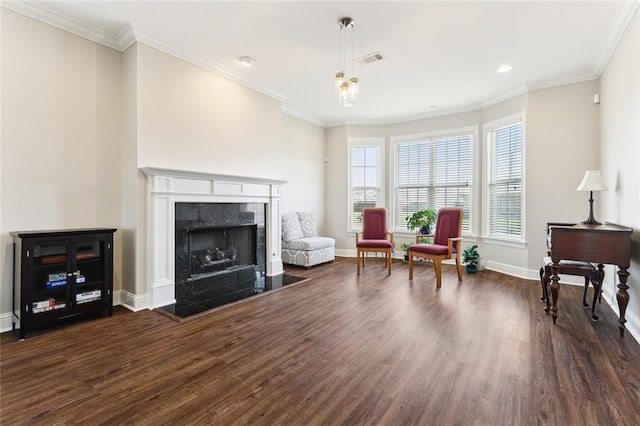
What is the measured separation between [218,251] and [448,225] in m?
3.48

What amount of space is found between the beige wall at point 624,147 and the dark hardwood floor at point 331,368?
551 millimetres

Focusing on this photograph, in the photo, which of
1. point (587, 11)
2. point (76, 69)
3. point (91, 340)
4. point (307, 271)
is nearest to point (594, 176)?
point (587, 11)

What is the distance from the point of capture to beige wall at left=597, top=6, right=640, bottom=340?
271 cm

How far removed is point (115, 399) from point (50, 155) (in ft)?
8.21

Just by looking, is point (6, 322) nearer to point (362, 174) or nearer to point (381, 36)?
point (381, 36)

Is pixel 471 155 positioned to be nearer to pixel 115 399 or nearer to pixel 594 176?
pixel 594 176

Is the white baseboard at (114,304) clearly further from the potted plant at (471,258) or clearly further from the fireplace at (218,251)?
the potted plant at (471,258)

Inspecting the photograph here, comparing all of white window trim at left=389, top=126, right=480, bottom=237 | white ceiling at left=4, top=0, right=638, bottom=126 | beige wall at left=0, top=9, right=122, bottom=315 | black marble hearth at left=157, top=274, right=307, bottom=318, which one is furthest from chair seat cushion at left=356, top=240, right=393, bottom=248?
beige wall at left=0, top=9, right=122, bottom=315

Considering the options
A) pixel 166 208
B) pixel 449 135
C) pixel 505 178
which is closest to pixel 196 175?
pixel 166 208

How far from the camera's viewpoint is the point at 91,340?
8.36 ft

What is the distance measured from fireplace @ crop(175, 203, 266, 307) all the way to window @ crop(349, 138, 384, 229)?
2.57 metres

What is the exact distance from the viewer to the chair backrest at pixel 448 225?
4656mm

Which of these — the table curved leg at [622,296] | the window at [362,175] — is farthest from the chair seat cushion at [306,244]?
the table curved leg at [622,296]

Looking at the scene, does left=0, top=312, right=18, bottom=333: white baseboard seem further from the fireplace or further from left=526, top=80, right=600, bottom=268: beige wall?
left=526, top=80, right=600, bottom=268: beige wall
